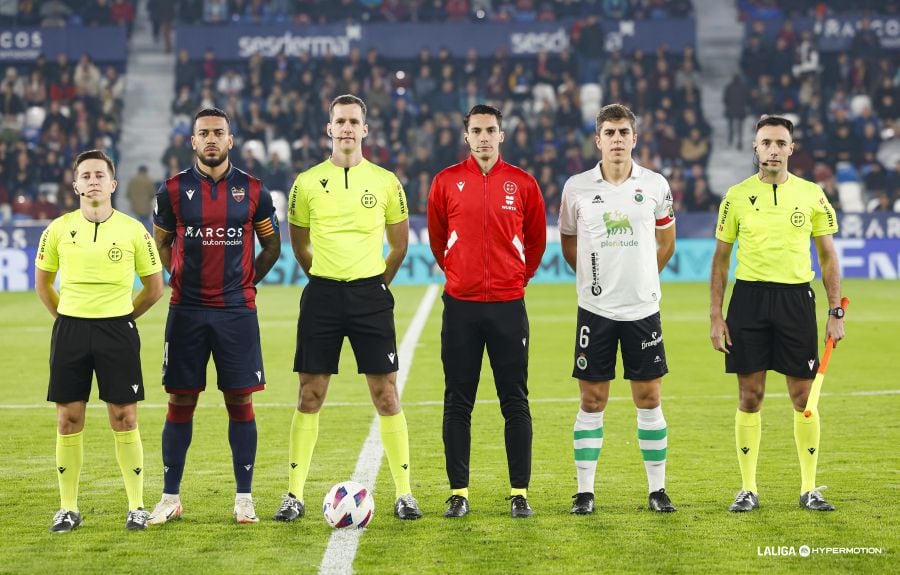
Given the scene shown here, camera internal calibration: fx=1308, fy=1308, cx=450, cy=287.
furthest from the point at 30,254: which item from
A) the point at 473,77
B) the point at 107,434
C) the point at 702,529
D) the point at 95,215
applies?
the point at 702,529

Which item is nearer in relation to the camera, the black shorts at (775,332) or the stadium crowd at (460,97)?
the black shorts at (775,332)

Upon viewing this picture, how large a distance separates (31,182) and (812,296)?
2521 cm

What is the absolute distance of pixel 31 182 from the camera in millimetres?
29547

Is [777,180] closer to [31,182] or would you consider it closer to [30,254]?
[30,254]

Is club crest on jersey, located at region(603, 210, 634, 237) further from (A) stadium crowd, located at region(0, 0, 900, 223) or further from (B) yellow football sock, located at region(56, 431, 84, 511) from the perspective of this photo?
(A) stadium crowd, located at region(0, 0, 900, 223)

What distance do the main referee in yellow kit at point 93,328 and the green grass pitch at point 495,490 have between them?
333mm

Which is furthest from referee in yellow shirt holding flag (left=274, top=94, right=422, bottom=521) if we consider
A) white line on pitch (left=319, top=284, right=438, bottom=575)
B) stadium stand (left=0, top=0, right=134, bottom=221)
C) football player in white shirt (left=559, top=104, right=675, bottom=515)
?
stadium stand (left=0, top=0, right=134, bottom=221)

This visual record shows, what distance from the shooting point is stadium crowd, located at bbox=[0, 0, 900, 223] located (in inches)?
1159

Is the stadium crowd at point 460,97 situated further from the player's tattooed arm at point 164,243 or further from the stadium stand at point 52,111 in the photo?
the player's tattooed arm at point 164,243

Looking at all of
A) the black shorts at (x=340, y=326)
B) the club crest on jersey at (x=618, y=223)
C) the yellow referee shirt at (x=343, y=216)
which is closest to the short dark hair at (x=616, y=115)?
the club crest on jersey at (x=618, y=223)

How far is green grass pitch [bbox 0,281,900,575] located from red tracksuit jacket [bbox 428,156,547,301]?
123 centimetres

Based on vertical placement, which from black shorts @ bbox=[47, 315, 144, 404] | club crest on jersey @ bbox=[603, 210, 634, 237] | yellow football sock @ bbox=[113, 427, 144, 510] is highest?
club crest on jersey @ bbox=[603, 210, 634, 237]

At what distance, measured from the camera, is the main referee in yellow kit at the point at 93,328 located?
673cm

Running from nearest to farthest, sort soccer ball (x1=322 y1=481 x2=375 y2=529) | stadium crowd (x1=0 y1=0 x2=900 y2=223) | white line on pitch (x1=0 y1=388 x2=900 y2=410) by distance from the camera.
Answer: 1. soccer ball (x1=322 y1=481 x2=375 y2=529)
2. white line on pitch (x1=0 y1=388 x2=900 y2=410)
3. stadium crowd (x1=0 y1=0 x2=900 y2=223)
